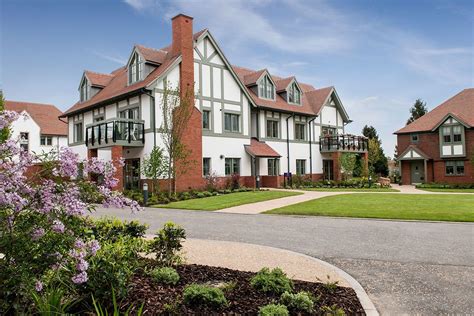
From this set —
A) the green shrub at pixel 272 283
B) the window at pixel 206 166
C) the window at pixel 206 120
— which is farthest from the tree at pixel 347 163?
the green shrub at pixel 272 283

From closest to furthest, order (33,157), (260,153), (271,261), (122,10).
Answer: (33,157) → (271,261) → (122,10) → (260,153)

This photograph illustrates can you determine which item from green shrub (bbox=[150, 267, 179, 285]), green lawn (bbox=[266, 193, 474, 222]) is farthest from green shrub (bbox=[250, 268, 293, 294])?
green lawn (bbox=[266, 193, 474, 222])

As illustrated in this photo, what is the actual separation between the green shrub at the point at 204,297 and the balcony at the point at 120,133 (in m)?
21.0

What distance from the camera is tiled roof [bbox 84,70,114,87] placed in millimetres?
32391

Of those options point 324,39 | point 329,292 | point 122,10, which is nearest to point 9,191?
point 329,292

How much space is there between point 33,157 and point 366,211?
13521 millimetres

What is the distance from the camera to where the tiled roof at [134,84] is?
25.8 metres

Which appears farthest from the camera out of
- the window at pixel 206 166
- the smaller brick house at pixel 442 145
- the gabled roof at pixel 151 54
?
the smaller brick house at pixel 442 145

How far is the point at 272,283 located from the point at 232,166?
23880mm

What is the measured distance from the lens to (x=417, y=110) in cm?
6128

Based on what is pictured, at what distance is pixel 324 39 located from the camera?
13.2 metres

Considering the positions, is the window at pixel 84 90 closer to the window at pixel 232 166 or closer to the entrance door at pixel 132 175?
the entrance door at pixel 132 175

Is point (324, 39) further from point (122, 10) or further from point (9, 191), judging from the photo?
point (9, 191)

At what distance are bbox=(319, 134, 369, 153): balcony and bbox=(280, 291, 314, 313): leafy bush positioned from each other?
32.3 metres
